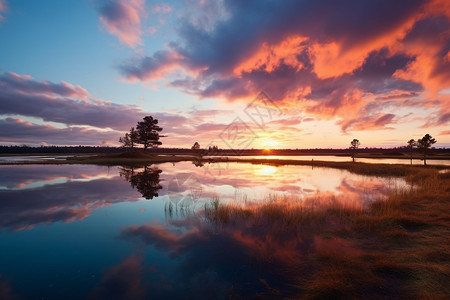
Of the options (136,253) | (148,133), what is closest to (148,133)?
(148,133)

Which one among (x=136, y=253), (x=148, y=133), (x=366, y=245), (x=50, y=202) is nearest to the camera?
(x=136, y=253)

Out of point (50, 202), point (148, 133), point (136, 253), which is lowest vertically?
point (136, 253)

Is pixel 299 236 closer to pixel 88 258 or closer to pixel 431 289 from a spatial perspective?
pixel 431 289

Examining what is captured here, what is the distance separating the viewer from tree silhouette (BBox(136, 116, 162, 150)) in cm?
8175

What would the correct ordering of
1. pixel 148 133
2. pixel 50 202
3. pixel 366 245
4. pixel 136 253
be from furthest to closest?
pixel 148 133 → pixel 50 202 → pixel 366 245 → pixel 136 253

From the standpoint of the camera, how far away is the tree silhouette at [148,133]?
268 ft

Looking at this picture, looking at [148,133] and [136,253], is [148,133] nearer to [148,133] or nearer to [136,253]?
[148,133]

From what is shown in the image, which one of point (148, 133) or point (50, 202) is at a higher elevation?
point (148, 133)

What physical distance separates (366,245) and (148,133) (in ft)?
270

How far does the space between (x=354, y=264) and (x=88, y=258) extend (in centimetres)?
1017

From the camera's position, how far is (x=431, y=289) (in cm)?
576

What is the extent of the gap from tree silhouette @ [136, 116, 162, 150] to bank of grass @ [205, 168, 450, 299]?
7319 centimetres

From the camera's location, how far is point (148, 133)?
82.0 m

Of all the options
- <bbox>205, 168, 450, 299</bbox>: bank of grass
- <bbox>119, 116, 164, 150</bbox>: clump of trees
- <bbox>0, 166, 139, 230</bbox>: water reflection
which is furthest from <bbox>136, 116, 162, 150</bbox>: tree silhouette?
<bbox>205, 168, 450, 299</bbox>: bank of grass
